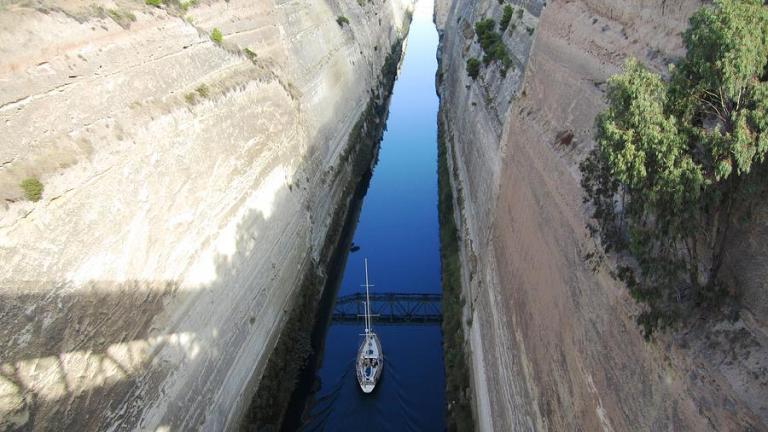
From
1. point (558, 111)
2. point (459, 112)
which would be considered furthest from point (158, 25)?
point (459, 112)

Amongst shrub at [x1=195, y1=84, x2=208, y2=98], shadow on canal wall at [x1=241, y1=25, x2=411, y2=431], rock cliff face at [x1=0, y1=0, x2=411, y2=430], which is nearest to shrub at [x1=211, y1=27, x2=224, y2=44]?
rock cliff face at [x1=0, y1=0, x2=411, y2=430]

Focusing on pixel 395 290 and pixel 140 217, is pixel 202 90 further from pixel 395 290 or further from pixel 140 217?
pixel 395 290

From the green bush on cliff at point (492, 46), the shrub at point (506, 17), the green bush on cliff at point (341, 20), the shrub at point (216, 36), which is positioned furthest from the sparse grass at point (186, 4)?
the green bush on cliff at point (341, 20)

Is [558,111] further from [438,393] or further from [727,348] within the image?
[438,393]

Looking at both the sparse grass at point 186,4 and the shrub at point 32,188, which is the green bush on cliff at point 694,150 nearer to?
the shrub at point 32,188

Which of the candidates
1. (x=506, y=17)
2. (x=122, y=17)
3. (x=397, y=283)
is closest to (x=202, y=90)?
(x=122, y=17)

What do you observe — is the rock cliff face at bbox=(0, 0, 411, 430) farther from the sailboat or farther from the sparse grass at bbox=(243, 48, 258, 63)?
the sailboat
